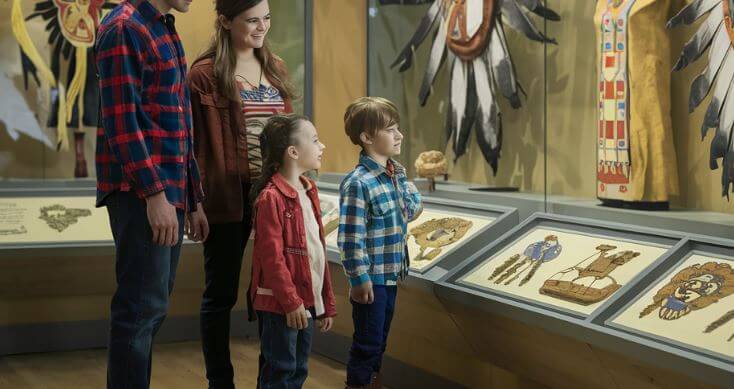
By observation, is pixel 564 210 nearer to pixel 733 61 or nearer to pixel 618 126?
pixel 618 126

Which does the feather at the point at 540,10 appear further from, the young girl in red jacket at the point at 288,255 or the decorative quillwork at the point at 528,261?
the young girl in red jacket at the point at 288,255

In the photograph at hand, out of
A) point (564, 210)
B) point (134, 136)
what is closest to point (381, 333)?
point (564, 210)

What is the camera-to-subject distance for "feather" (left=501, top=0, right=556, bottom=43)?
450 centimetres

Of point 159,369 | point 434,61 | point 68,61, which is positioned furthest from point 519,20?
point 68,61

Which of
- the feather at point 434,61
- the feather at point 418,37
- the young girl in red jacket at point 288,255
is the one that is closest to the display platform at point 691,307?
the young girl in red jacket at point 288,255

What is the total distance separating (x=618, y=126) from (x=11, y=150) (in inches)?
131

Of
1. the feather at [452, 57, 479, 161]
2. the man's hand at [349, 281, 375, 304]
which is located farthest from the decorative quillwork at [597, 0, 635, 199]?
the man's hand at [349, 281, 375, 304]

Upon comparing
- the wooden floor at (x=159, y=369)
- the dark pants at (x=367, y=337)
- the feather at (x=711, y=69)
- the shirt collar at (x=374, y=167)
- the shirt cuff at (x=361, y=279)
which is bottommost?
the wooden floor at (x=159, y=369)

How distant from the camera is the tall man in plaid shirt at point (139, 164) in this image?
9.48 ft

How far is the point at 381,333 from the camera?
372 centimetres

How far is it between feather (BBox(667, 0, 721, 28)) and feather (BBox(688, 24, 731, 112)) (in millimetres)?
98

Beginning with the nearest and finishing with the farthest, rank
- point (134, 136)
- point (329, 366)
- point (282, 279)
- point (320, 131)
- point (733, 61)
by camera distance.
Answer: point (134, 136) < point (282, 279) < point (733, 61) < point (329, 366) < point (320, 131)

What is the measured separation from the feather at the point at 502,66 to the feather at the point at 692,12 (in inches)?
40.1

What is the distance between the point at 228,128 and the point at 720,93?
1648 mm
